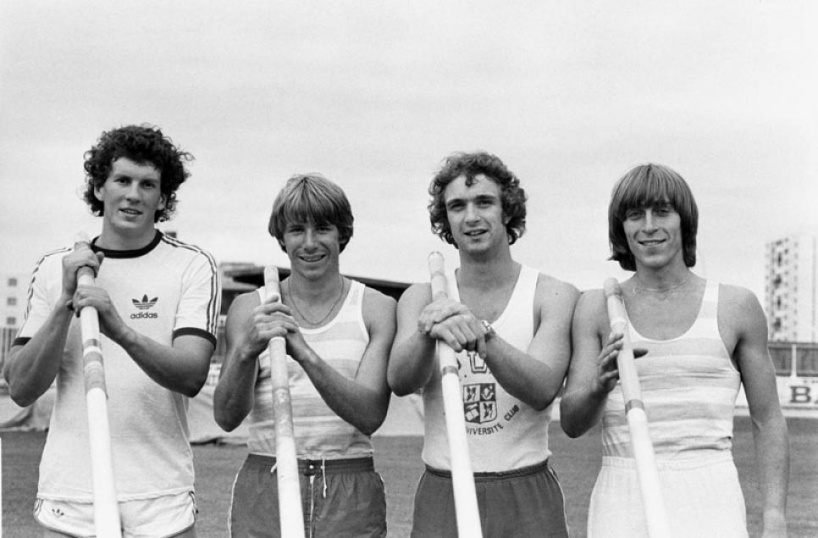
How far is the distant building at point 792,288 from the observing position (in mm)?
64938

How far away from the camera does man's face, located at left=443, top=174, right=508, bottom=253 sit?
353 centimetres

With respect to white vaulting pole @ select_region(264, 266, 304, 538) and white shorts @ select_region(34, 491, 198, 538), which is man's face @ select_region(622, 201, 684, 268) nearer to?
white vaulting pole @ select_region(264, 266, 304, 538)

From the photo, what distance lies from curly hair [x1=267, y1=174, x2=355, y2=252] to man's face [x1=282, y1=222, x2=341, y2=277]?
2 cm

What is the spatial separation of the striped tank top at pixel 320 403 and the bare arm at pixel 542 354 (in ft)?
1.80

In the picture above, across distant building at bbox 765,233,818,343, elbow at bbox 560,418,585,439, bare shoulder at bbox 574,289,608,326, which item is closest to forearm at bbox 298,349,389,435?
elbow at bbox 560,418,585,439

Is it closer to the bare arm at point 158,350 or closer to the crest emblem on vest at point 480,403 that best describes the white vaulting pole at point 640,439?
the crest emblem on vest at point 480,403

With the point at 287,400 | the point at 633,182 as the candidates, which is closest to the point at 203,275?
the point at 287,400

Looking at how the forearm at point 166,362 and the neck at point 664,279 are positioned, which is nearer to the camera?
the forearm at point 166,362

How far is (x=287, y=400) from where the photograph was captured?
3215 millimetres

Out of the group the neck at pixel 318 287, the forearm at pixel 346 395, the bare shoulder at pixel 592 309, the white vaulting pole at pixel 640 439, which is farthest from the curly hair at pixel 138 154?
the white vaulting pole at pixel 640 439

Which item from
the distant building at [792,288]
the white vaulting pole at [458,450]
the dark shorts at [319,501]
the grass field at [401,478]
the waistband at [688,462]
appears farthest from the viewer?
the distant building at [792,288]

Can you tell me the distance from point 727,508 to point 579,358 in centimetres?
65

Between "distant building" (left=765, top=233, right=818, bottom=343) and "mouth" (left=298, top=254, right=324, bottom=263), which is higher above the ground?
"distant building" (left=765, top=233, right=818, bottom=343)

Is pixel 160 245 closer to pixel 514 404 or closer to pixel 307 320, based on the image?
pixel 307 320
